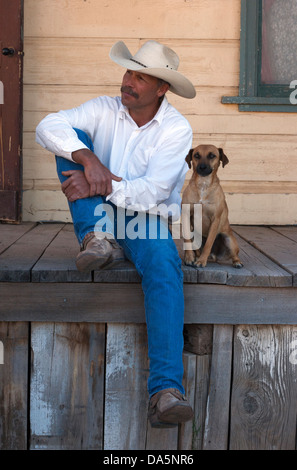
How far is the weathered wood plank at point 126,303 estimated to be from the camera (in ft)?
9.37

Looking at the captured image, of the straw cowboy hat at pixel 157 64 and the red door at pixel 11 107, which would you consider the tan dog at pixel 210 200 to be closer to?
the straw cowboy hat at pixel 157 64

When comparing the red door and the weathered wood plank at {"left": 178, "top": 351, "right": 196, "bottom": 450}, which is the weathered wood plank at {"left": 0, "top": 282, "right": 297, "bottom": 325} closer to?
the weathered wood plank at {"left": 178, "top": 351, "right": 196, "bottom": 450}

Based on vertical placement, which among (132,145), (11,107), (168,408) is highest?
(11,107)

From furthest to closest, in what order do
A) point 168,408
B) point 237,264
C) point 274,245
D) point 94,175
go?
1. point 274,245
2. point 237,264
3. point 94,175
4. point 168,408

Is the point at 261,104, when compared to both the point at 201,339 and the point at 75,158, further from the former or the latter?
the point at 201,339

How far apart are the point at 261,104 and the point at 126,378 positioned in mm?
2812

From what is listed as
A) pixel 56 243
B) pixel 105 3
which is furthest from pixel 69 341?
pixel 105 3

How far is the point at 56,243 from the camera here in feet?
12.2

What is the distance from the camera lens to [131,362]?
2924 millimetres

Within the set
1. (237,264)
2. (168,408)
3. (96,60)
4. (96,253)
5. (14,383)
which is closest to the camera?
(168,408)

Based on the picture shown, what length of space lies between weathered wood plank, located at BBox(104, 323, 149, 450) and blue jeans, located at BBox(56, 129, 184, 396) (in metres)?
0.32

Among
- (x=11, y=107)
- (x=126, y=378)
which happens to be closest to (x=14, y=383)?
(x=126, y=378)

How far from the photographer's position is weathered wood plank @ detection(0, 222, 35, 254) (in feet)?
12.1

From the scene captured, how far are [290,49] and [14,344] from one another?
11.1 feet
